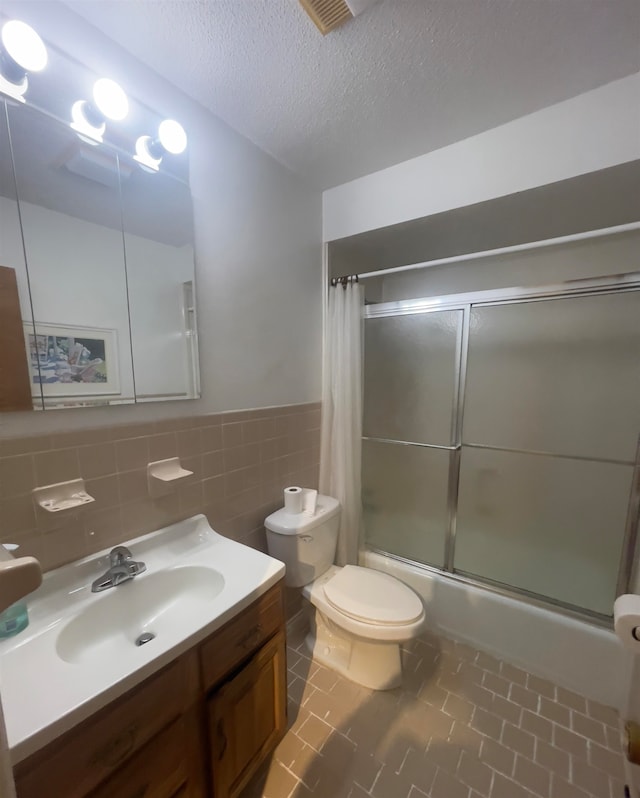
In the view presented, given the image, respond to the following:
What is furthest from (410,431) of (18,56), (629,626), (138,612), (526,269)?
(18,56)

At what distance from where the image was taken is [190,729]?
2.74 ft

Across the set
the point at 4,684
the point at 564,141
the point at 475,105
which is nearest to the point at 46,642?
the point at 4,684

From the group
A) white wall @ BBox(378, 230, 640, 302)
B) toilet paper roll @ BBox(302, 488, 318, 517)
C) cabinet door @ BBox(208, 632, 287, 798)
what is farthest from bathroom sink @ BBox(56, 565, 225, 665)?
white wall @ BBox(378, 230, 640, 302)

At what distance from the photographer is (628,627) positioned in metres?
0.91

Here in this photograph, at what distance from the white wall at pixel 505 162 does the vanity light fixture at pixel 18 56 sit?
1.31m

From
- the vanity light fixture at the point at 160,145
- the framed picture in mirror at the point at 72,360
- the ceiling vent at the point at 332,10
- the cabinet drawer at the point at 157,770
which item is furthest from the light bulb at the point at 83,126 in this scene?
the cabinet drawer at the point at 157,770

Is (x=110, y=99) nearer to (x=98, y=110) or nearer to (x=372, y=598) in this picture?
(x=98, y=110)

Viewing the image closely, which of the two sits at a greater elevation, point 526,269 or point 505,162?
point 505,162

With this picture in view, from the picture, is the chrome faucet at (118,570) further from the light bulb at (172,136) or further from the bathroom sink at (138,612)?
the light bulb at (172,136)

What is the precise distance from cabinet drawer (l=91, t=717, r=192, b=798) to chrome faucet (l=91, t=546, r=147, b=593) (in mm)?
409

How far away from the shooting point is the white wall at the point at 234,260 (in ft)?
3.25

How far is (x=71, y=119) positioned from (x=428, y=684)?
250cm

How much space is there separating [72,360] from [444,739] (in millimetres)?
1904

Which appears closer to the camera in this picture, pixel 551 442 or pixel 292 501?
pixel 292 501
